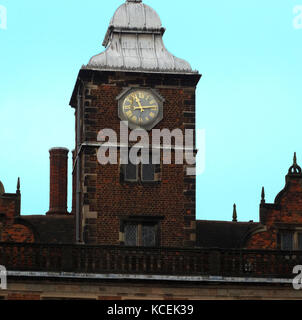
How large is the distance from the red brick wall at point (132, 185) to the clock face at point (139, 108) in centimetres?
34

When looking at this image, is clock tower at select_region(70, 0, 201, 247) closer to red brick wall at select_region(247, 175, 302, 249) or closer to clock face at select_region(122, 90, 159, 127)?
clock face at select_region(122, 90, 159, 127)

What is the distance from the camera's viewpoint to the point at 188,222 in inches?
2520

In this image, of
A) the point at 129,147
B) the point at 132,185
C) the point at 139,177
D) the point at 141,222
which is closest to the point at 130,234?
the point at 141,222

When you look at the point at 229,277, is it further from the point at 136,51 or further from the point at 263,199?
the point at 136,51

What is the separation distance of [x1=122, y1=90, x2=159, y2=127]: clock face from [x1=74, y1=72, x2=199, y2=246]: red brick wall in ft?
1.13

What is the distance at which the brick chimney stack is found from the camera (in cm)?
6956

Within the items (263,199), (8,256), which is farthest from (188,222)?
(8,256)

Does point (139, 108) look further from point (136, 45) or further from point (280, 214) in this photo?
point (280, 214)

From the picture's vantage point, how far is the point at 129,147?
6412 cm

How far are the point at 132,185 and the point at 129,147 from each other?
132 centimetres

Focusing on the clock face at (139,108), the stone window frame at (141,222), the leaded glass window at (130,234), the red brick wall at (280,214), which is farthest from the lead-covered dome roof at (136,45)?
the leaded glass window at (130,234)

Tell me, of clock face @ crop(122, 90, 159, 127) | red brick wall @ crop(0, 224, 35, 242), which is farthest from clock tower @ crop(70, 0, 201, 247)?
red brick wall @ crop(0, 224, 35, 242)

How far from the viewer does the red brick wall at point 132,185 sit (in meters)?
63.7
